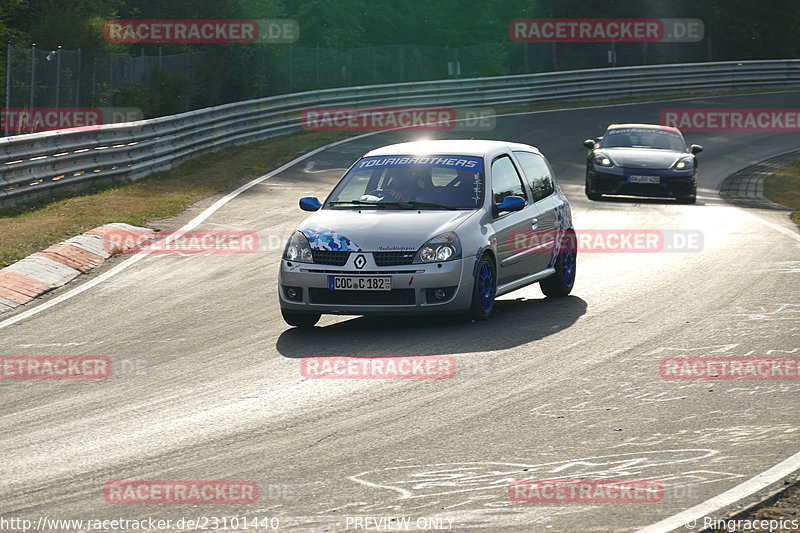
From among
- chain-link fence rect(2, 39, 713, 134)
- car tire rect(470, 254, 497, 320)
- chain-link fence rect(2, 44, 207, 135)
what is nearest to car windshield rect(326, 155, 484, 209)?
car tire rect(470, 254, 497, 320)

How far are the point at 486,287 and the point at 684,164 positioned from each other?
1229cm

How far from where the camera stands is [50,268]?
13102 mm

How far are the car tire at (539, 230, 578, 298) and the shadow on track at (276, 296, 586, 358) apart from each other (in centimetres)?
58

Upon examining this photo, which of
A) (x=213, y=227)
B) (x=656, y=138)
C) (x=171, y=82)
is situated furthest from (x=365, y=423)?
(x=171, y=82)

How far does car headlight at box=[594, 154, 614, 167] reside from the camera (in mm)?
21917

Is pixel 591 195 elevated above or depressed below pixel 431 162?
below

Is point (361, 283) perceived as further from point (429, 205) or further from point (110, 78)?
point (110, 78)

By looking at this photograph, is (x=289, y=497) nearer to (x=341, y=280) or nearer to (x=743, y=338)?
(x=341, y=280)

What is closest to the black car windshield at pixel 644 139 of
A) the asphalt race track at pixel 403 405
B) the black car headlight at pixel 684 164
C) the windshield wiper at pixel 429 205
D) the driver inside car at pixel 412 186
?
the black car headlight at pixel 684 164

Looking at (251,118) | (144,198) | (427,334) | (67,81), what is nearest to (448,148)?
(427,334)

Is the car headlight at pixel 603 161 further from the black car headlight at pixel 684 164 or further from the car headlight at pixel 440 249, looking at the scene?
the car headlight at pixel 440 249

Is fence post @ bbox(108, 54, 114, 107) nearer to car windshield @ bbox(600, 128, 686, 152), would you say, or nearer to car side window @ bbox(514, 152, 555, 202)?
car windshield @ bbox(600, 128, 686, 152)

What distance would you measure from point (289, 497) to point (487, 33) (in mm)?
68972

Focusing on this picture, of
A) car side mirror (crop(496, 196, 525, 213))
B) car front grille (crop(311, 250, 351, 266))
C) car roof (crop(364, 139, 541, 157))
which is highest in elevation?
car roof (crop(364, 139, 541, 157))
